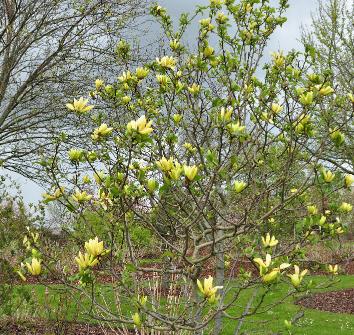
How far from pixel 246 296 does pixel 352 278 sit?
19.7ft

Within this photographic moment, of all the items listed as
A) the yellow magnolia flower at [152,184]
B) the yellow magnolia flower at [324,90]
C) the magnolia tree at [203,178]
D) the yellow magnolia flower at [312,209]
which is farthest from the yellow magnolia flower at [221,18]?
the yellow magnolia flower at [152,184]

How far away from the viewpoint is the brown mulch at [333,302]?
38.2 feet

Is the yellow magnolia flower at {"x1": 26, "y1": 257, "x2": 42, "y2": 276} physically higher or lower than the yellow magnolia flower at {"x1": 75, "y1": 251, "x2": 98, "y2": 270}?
higher

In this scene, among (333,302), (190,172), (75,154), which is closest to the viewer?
(190,172)

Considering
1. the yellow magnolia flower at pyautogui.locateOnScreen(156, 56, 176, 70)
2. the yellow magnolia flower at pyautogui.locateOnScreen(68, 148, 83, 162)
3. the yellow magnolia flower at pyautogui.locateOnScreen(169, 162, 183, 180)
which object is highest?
the yellow magnolia flower at pyautogui.locateOnScreen(156, 56, 176, 70)

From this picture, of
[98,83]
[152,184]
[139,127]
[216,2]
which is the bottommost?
[152,184]

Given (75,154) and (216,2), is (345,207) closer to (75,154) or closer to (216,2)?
(75,154)

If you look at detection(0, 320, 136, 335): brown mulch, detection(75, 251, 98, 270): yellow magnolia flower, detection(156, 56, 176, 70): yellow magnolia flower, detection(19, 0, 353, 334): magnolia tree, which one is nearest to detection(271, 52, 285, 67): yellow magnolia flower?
detection(19, 0, 353, 334): magnolia tree

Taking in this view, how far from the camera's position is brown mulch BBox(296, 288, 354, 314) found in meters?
11.6

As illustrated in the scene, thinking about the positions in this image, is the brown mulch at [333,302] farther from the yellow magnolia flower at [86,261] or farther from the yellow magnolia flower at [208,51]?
the yellow magnolia flower at [86,261]

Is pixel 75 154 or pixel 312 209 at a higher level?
pixel 75 154

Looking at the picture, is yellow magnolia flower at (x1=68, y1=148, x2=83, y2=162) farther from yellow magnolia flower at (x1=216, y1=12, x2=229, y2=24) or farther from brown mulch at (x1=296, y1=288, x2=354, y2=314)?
brown mulch at (x1=296, y1=288, x2=354, y2=314)

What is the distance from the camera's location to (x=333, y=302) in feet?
41.3

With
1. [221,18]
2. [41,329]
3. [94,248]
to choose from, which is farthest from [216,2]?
[41,329]
